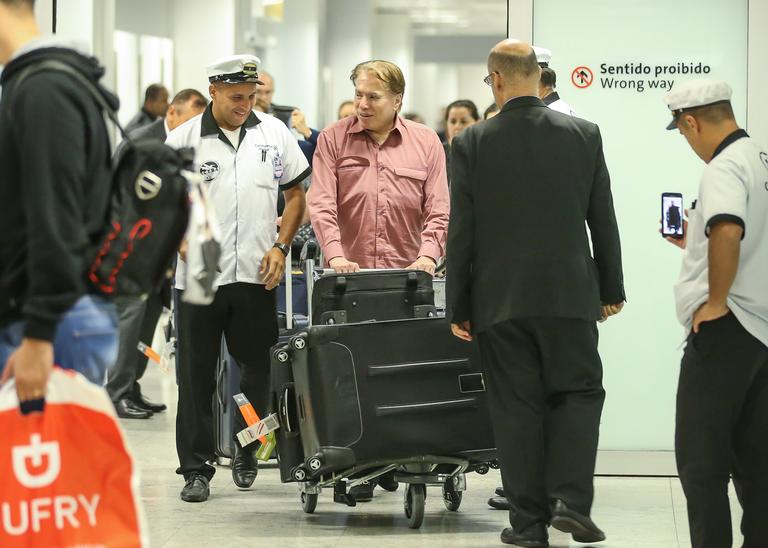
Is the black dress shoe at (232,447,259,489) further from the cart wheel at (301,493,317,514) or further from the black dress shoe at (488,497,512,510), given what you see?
the black dress shoe at (488,497,512,510)

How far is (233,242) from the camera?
5.43 m

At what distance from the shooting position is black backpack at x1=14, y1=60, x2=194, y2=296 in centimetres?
288

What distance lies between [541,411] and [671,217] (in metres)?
0.77

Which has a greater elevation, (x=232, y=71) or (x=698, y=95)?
(x=232, y=71)

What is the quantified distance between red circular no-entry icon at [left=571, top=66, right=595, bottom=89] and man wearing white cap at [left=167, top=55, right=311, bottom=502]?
51.6 inches

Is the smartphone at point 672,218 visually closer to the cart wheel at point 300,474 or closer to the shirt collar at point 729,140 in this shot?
the shirt collar at point 729,140

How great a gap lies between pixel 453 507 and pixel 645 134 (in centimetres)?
192

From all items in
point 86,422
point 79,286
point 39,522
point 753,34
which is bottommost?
point 39,522

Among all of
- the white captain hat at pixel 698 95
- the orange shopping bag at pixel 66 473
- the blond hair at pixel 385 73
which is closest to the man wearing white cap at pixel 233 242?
the blond hair at pixel 385 73

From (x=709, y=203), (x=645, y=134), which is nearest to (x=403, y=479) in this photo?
(x=709, y=203)

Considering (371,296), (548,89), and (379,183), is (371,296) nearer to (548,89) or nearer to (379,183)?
(379,183)

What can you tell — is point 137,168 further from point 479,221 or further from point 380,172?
point 380,172

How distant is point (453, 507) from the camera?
530cm

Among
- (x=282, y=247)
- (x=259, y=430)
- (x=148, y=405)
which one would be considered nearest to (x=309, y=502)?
(x=259, y=430)
